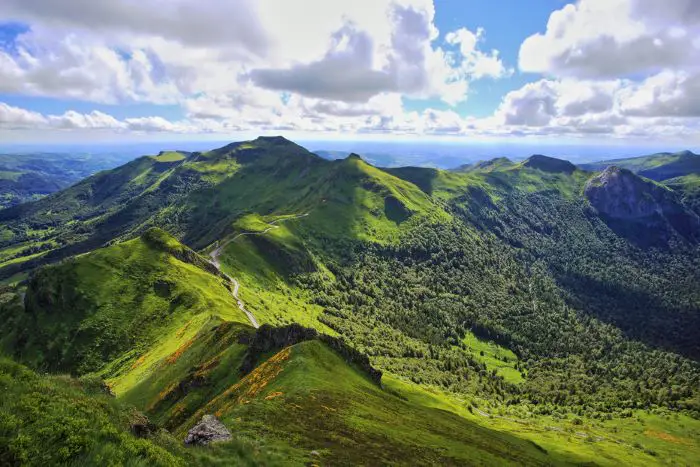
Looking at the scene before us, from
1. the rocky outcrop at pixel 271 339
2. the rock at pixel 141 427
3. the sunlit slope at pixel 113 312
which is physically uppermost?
the rock at pixel 141 427

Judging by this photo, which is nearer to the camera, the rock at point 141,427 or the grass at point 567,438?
the rock at point 141,427

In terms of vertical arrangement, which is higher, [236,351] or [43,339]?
[236,351]

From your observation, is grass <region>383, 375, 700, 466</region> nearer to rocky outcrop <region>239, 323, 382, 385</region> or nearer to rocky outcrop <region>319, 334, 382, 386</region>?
rocky outcrop <region>319, 334, 382, 386</region>

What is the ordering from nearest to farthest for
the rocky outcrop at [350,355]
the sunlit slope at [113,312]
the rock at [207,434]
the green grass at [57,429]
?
the green grass at [57,429]
the rock at [207,434]
the rocky outcrop at [350,355]
the sunlit slope at [113,312]

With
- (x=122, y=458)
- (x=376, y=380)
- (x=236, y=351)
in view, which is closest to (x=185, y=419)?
(x=236, y=351)

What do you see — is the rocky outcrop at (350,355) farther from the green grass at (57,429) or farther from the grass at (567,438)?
the green grass at (57,429)

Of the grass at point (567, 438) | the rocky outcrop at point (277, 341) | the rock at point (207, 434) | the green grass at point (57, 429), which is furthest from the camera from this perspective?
the grass at point (567, 438)

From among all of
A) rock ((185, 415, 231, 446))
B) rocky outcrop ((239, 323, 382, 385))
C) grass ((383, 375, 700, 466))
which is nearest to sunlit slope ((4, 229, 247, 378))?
rocky outcrop ((239, 323, 382, 385))

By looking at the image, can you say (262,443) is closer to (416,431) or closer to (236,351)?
(416,431)

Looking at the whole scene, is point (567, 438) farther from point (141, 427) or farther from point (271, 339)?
point (141, 427)

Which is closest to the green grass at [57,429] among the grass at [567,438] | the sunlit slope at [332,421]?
the sunlit slope at [332,421]
